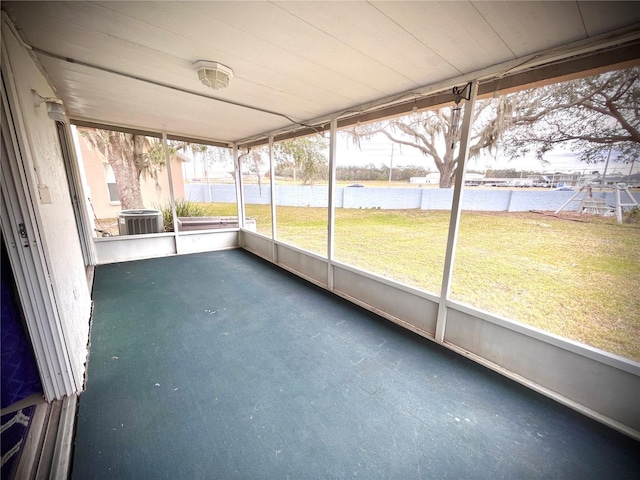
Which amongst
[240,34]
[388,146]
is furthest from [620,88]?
[388,146]

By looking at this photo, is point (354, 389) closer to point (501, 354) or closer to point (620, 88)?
point (501, 354)

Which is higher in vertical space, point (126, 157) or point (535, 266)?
point (126, 157)

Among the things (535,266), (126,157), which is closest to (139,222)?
(126,157)

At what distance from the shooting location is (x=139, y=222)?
4555 mm

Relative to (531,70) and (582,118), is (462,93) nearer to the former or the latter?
(531,70)

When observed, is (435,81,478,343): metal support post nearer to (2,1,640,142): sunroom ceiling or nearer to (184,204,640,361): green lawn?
(2,1,640,142): sunroom ceiling

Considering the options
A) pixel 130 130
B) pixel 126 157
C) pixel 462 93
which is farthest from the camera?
pixel 126 157

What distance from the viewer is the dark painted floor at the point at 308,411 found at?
1.24 meters

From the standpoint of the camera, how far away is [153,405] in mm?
1576

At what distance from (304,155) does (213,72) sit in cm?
478

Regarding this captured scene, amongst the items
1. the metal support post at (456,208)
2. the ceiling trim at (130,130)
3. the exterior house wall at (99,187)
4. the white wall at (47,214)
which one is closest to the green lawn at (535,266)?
the metal support post at (456,208)

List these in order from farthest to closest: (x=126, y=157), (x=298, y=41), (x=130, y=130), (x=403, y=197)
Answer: (x=403, y=197), (x=126, y=157), (x=130, y=130), (x=298, y=41)

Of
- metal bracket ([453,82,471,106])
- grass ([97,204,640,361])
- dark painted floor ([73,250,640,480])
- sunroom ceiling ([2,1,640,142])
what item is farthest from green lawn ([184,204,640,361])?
sunroom ceiling ([2,1,640,142])

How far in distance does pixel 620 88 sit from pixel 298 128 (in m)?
3.37
